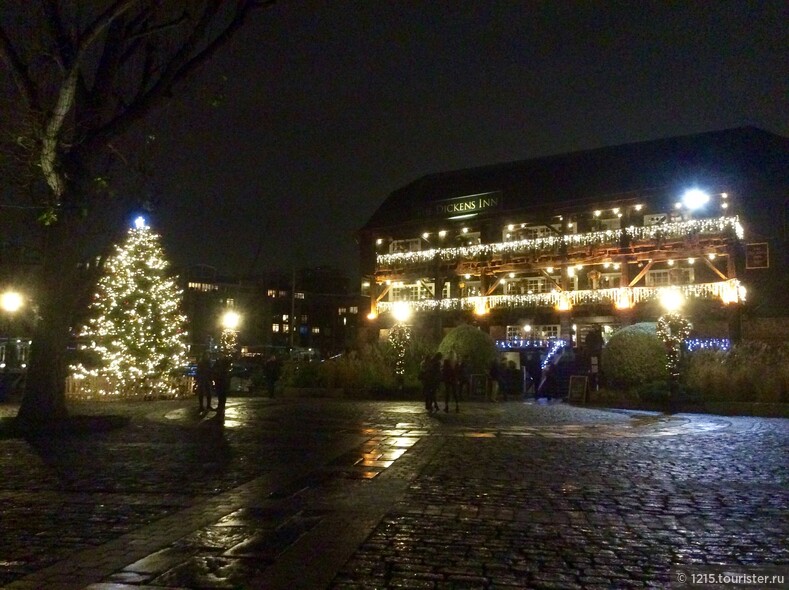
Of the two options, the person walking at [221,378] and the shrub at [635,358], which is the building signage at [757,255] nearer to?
the shrub at [635,358]

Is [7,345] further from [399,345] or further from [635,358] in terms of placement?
[635,358]

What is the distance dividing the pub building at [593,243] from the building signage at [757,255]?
0.07 m

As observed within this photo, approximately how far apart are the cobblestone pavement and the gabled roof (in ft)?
80.1

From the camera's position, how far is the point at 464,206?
42.5 metres

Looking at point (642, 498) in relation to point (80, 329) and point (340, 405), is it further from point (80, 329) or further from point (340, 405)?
point (80, 329)

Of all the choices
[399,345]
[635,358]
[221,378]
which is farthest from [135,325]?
[635,358]

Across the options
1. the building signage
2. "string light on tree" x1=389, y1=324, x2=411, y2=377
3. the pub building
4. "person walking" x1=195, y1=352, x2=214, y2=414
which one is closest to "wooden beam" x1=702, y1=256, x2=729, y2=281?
the pub building

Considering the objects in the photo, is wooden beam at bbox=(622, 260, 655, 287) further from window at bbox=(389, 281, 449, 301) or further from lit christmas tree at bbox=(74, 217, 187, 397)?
lit christmas tree at bbox=(74, 217, 187, 397)

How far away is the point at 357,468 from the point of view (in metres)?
9.70

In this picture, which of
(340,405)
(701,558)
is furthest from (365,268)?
(701,558)

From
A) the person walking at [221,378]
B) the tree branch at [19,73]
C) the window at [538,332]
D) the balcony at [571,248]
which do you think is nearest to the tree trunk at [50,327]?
the tree branch at [19,73]

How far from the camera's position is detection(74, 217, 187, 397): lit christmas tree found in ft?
78.5

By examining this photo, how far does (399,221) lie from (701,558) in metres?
39.9

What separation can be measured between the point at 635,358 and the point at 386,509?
17312mm
